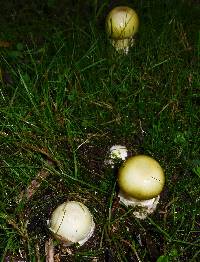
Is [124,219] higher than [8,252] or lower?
higher

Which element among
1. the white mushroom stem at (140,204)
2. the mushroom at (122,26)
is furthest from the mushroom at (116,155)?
the mushroom at (122,26)

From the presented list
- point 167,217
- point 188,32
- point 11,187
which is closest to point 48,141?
point 11,187

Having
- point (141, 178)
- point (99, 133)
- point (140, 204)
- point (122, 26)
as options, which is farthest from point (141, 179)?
point (122, 26)

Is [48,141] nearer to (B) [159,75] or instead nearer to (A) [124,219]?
(A) [124,219]

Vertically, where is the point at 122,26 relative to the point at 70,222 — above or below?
above

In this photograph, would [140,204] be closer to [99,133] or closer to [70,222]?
[70,222]

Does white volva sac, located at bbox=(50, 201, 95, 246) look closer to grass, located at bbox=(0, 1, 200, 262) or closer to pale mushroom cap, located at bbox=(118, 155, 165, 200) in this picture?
grass, located at bbox=(0, 1, 200, 262)

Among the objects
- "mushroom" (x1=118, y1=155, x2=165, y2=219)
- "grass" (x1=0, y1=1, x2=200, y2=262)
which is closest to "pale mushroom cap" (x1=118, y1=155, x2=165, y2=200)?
"mushroom" (x1=118, y1=155, x2=165, y2=219)
